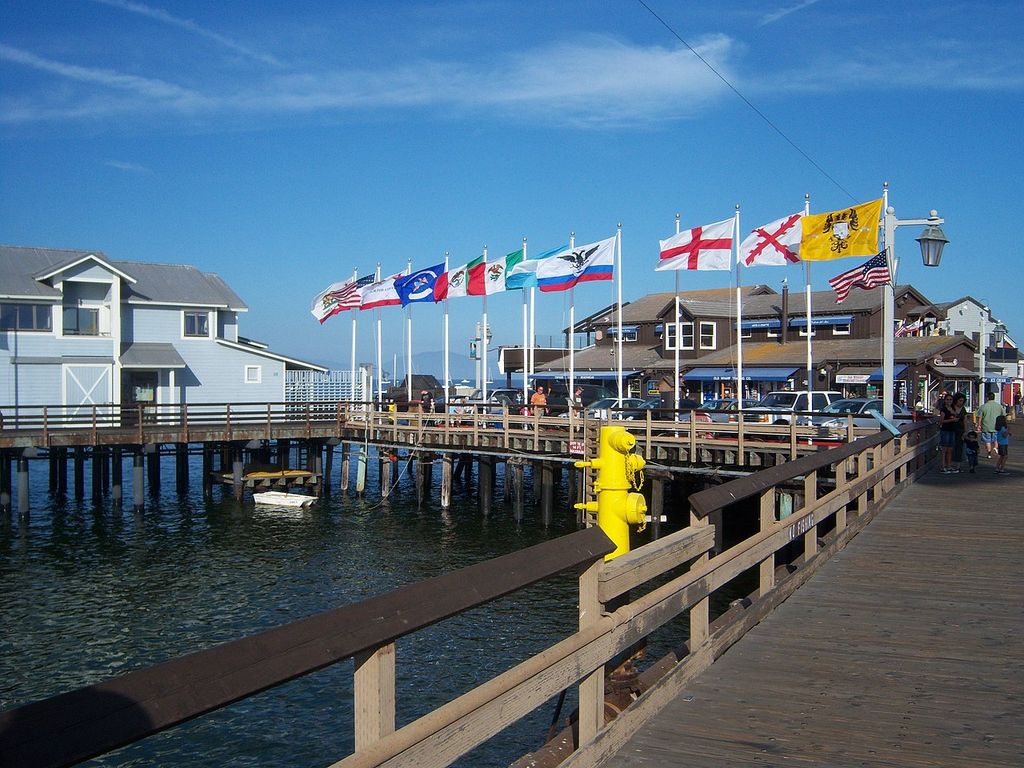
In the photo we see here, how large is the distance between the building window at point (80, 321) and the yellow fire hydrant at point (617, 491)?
40726mm

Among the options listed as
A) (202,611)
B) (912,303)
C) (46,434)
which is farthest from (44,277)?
(912,303)

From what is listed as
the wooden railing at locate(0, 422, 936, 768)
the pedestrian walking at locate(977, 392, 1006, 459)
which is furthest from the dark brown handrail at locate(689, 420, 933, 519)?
the pedestrian walking at locate(977, 392, 1006, 459)

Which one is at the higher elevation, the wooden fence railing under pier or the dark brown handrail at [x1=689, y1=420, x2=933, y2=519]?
the dark brown handrail at [x1=689, y1=420, x2=933, y2=519]

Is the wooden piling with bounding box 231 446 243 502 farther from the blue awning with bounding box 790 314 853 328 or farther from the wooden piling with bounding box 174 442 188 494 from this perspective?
the blue awning with bounding box 790 314 853 328

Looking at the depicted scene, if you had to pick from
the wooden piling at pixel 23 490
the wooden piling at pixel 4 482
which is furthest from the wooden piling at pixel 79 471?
the wooden piling at pixel 23 490

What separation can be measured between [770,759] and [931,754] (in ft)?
2.61

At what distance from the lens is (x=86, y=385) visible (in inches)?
1682

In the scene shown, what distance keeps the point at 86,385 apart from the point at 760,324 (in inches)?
1460

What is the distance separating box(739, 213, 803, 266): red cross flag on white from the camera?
28969mm

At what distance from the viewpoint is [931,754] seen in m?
4.70

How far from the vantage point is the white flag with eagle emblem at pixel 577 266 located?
3231cm

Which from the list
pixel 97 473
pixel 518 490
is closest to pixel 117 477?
pixel 97 473

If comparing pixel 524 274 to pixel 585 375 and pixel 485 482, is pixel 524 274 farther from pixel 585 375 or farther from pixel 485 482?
pixel 585 375

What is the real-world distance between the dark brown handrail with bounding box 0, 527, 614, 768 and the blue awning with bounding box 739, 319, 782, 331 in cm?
5620
